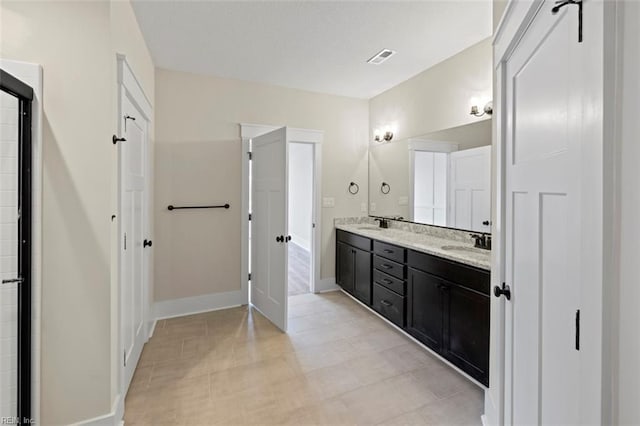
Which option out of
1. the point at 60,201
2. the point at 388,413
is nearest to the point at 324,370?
the point at 388,413

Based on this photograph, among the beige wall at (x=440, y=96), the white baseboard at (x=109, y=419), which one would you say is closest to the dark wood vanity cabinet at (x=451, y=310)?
the beige wall at (x=440, y=96)

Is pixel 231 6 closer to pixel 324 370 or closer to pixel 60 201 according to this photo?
pixel 60 201

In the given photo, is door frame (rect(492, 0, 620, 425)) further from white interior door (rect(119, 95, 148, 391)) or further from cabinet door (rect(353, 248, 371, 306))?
cabinet door (rect(353, 248, 371, 306))

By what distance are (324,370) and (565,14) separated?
239cm

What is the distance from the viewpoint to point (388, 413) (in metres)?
1.90

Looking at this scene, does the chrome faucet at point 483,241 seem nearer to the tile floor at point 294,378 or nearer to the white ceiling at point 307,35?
the tile floor at point 294,378

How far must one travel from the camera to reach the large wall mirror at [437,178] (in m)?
2.79

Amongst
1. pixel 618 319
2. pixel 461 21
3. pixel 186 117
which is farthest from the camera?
pixel 186 117

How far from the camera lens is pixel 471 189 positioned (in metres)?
2.89

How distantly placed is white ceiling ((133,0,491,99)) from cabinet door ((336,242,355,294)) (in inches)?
82.3

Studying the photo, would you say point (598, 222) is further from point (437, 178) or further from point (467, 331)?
point (437, 178)

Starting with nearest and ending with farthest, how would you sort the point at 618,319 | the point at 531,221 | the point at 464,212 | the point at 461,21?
1. the point at 618,319
2. the point at 531,221
3. the point at 461,21
4. the point at 464,212

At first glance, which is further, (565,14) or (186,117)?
(186,117)

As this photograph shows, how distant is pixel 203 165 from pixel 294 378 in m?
2.43
